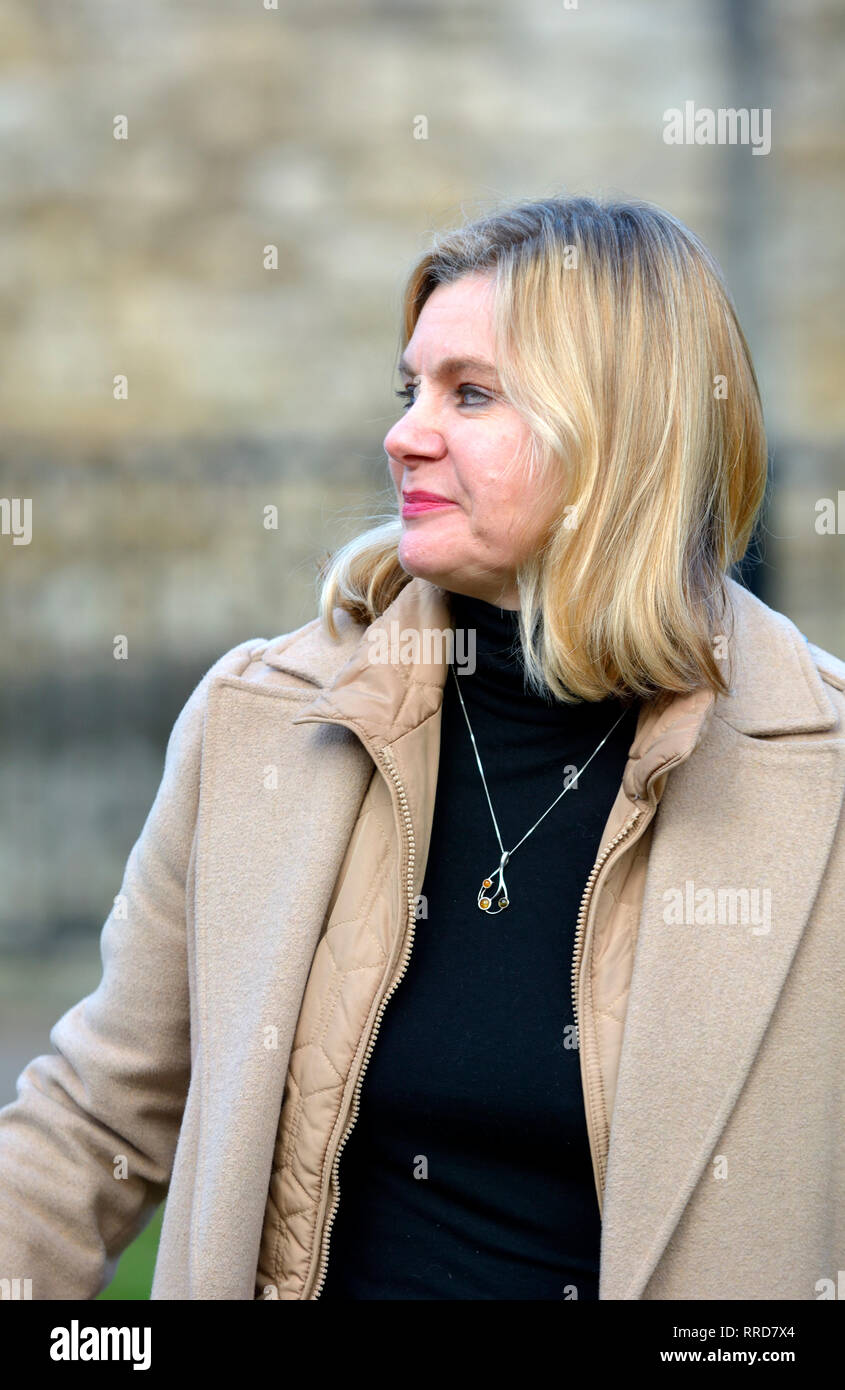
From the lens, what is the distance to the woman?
1940 mm

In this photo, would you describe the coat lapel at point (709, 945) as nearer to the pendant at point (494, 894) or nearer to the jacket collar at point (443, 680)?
the jacket collar at point (443, 680)

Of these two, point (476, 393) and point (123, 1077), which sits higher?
point (476, 393)

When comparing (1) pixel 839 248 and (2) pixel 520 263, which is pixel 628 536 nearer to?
(2) pixel 520 263

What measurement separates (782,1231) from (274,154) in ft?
22.3

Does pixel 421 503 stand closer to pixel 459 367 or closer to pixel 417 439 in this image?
pixel 417 439

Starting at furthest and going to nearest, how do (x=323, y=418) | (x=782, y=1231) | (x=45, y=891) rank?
(x=323, y=418)
(x=45, y=891)
(x=782, y=1231)

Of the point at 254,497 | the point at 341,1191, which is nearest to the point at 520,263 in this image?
the point at 341,1191

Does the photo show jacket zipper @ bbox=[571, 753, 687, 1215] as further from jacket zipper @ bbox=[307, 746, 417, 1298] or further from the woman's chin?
the woman's chin

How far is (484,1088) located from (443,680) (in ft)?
1.80

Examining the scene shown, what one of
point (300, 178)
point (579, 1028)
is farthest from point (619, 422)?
point (300, 178)

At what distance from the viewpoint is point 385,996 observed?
2.03 metres

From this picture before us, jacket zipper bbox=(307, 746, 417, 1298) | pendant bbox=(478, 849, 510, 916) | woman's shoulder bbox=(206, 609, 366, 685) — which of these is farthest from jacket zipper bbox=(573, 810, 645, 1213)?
woman's shoulder bbox=(206, 609, 366, 685)

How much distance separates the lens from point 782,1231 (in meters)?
1.91

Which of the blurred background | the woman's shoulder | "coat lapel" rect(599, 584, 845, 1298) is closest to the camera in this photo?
"coat lapel" rect(599, 584, 845, 1298)
